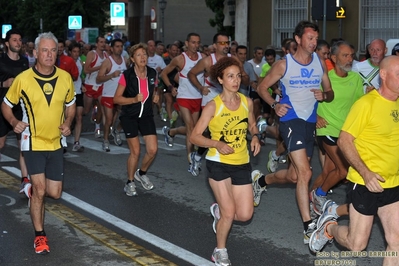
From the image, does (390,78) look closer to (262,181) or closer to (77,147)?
(262,181)

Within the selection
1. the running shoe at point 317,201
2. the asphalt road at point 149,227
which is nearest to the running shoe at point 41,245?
the asphalt road at point 149,227

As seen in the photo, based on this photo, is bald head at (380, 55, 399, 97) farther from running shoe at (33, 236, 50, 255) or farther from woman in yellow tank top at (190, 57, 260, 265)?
running shoe at (33, 236, 50, 255)

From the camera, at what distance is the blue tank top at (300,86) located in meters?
7.94

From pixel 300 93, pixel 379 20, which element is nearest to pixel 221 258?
pixel 300 93

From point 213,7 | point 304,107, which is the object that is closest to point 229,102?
point 304,107

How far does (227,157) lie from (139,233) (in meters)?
1.70

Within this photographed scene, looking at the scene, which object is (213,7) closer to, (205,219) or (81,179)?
(81,179)

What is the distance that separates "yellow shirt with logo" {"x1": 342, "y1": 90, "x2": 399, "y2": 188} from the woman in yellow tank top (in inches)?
48.8

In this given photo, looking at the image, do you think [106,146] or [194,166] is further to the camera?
[106,146]

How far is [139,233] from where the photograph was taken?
7.98 metres

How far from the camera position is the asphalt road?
7070 millimetres

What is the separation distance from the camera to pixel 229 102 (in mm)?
6793

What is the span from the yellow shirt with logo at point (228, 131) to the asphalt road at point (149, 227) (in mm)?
934

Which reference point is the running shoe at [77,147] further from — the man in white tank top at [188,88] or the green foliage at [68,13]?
the green foliage at [68,13]
